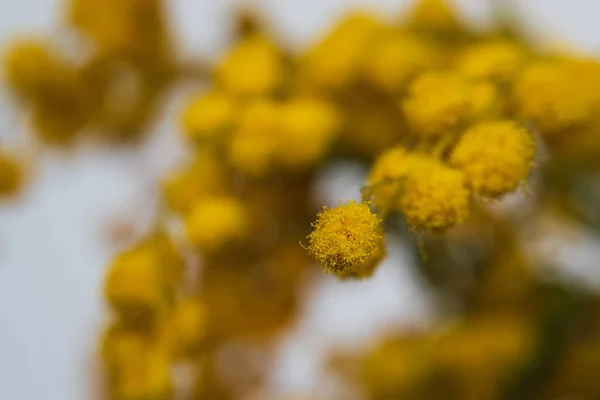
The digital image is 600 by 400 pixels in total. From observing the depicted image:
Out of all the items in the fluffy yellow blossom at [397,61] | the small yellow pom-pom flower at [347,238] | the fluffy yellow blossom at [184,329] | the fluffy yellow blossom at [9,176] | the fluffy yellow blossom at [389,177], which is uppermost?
the fluffy yellow blossom at [9,176]

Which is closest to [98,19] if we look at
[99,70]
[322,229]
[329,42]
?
[99,70]

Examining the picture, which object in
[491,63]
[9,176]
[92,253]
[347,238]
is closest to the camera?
[347,238]

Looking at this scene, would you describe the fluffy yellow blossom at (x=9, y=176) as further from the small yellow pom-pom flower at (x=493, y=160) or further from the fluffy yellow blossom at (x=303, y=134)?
the small yellow pom-pom flower at (x=493, y=160)

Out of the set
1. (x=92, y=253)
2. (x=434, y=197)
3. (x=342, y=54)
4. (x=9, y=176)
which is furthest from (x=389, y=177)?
(x=92, y=253)

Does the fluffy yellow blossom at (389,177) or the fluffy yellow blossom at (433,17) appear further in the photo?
the fluffy yellow blossom at (433,17)

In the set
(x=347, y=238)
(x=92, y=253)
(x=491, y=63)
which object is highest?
(x=92, y=253)

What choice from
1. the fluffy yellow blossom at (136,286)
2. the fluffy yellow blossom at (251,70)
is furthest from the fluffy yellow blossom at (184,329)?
the fluffy yellow blossom at (251,70)

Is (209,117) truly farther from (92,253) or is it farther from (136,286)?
(92,253)
